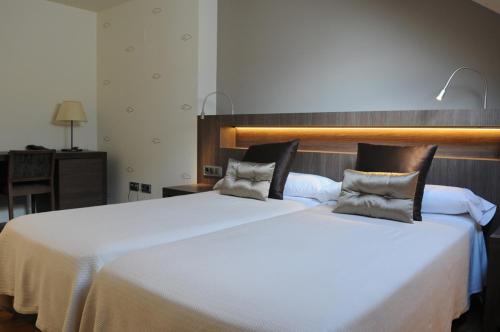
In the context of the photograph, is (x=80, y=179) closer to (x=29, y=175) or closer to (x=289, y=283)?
(x=29, y=175)

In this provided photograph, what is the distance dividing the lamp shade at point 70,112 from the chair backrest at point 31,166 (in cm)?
68

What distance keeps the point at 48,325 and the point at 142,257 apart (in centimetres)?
54

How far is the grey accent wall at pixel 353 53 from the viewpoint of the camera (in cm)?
239

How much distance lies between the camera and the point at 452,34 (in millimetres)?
2430

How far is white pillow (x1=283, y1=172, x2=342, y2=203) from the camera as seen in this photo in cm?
254

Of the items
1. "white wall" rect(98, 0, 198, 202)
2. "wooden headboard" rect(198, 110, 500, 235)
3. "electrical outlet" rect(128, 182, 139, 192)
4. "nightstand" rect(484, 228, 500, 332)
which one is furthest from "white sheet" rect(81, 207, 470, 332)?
"electrical outlet" rect(128, 182, 139, 192)

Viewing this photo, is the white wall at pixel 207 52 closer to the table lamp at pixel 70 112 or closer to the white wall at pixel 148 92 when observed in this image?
the white wall at pixel 148 92

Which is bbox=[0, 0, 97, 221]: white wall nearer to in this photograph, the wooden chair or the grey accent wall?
the wooden chair

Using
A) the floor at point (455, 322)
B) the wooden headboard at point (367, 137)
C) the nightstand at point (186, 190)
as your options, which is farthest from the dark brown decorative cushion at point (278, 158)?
the floor at point (455, 322)

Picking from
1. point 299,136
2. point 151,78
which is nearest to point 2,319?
point 299,136

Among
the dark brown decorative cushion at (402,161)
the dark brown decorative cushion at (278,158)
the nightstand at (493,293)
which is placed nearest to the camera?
the nightstand at (493,293)

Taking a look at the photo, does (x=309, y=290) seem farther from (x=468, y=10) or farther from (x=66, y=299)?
(x=468, y=10)

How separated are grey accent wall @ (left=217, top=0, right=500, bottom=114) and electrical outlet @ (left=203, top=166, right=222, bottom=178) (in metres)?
0.56

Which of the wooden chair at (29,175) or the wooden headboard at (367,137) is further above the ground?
the wooden headboard at (367,137)
